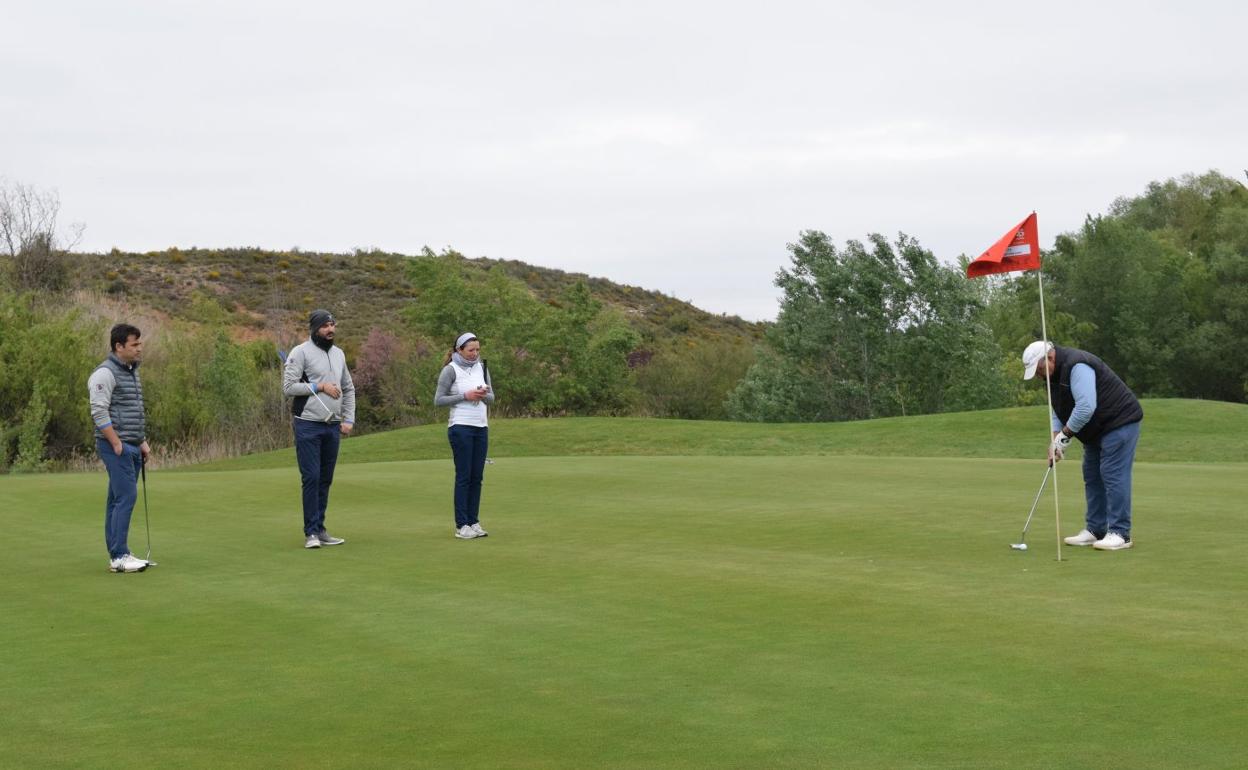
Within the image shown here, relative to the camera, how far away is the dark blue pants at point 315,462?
12.8 m

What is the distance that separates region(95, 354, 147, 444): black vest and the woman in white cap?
2.98m

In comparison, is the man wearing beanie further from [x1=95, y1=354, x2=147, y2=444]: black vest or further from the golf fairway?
[x1=95, y1=354, x2=147, y2=444]: black vest

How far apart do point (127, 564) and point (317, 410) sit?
8.18 ft

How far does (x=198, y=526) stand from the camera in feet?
48.4

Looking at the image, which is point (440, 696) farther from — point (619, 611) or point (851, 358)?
point (851, 358)

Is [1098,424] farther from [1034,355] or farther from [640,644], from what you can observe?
[640,644]

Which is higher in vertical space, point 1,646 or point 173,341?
point 173,341

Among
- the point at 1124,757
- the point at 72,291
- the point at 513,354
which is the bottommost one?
the point at 1124,757

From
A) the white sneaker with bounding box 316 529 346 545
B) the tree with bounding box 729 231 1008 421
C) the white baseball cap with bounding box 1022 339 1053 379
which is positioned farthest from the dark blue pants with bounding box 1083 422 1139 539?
the tree with bounding box 729 231 1008 421

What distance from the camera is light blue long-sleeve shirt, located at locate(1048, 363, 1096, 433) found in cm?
1139

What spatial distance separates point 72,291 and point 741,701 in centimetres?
6205

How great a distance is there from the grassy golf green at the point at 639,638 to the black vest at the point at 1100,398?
1.12 meters

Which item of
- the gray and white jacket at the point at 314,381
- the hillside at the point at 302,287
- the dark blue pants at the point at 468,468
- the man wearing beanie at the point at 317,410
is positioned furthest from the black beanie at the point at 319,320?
the hillside at the point at 302,287

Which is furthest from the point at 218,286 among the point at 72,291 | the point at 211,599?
the point at 211,599
